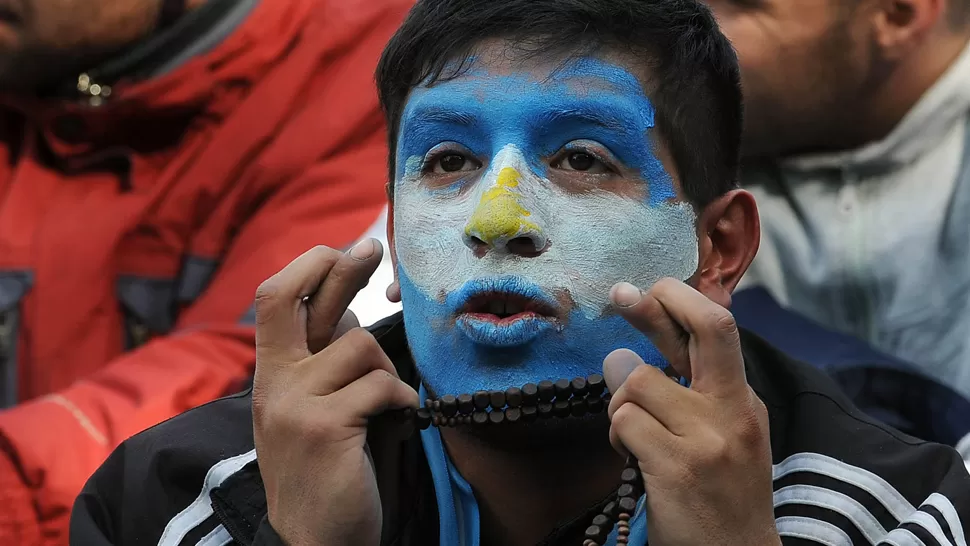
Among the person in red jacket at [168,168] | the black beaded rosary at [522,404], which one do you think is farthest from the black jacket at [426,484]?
the person in red jacket at [168,168]

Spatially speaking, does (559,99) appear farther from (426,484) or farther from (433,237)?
(426,484)

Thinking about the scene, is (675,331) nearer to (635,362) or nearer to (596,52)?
(635,362)

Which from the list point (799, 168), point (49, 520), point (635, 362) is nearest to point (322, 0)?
point (799, 168)

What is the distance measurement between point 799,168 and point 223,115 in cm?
153

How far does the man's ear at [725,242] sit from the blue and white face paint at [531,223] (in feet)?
0.29

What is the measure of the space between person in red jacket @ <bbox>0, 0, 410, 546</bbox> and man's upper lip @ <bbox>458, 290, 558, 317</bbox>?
122 centimetres

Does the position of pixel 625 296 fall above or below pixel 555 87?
below

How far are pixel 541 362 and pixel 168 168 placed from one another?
1915mm

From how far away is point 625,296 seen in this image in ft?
6.70

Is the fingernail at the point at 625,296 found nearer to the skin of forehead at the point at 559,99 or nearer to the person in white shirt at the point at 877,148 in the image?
the skin of forehead at the point at 559,99

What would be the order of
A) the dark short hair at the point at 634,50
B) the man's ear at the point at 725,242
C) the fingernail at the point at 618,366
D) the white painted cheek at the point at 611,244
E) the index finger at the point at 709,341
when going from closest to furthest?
the index finger at the point at 709,341 → the fingernail at the point at 618,366 → the white painted cheek at the point at 611,244 → the dark short hair at the point at 634,50 → the man's ear at the point at 725,242

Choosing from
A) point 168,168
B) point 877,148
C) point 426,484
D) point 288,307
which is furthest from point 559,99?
point 168,168

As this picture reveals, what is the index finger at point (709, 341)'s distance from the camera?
2.00 m

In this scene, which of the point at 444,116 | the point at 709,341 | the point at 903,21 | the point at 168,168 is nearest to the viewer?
the point at 709,341
